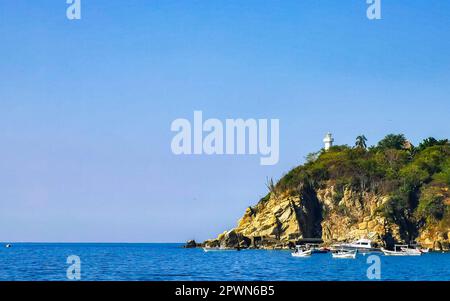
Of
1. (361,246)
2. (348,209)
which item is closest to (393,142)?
(348,209)

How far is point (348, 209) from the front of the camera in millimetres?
116312

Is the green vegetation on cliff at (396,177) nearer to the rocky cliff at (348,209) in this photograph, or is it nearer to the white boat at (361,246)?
the rocky cliff at (348,209)

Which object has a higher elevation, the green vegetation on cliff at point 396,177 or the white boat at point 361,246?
the green vegetation on cliff at point 396,177

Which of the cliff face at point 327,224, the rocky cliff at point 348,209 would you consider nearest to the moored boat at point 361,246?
the rocky cliff at point 348,209

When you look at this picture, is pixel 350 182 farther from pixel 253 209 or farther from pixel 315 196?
pixel 253 209

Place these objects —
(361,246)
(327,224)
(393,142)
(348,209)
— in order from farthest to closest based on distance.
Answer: (393,142), (327,224), (348,209), (361,246)

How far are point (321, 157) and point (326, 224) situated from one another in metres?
16.6

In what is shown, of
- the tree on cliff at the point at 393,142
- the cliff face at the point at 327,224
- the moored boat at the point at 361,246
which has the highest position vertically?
the tree on cliff at the point at 393,142

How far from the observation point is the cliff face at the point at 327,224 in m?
111

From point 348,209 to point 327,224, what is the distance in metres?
4.60

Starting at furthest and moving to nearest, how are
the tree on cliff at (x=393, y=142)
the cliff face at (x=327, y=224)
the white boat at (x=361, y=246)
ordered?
the tree on cliff at (x=393, y=142) < the cliff face at (x=327, y=224) < the white boat at (x=361, y=246)

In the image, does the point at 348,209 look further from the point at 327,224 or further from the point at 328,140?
the point at 328,140
